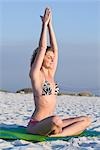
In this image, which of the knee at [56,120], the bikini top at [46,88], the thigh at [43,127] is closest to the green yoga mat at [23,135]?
the thigh at [43,127]

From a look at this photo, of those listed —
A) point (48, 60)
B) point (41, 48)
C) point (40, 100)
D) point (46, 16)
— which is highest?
point (46, 16)

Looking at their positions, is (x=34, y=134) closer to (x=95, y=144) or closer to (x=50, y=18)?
(x=95, y=144)

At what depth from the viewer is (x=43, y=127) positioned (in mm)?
5562

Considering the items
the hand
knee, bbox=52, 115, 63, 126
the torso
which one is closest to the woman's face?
the torso

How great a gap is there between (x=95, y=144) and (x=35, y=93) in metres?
0.96

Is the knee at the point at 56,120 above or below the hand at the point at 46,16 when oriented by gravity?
below

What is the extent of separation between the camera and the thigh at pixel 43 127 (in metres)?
5.44

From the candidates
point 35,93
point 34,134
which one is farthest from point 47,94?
point 34,134

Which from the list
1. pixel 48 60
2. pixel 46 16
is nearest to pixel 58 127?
pixel 48 60

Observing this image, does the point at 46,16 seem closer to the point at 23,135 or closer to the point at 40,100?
the point at 40,100

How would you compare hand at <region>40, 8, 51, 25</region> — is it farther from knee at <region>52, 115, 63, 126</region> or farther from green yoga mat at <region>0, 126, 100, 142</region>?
green yoga mat at <region>0, 126, 100, 142</region>

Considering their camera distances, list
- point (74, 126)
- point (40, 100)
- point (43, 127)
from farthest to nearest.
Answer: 1. point (74, 126)
2. point (40, 100)
3. point (43, 127)

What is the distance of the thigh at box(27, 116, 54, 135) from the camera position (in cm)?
544

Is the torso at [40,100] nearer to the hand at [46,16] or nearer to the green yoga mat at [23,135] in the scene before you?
the green yoga mat at [23,135]
